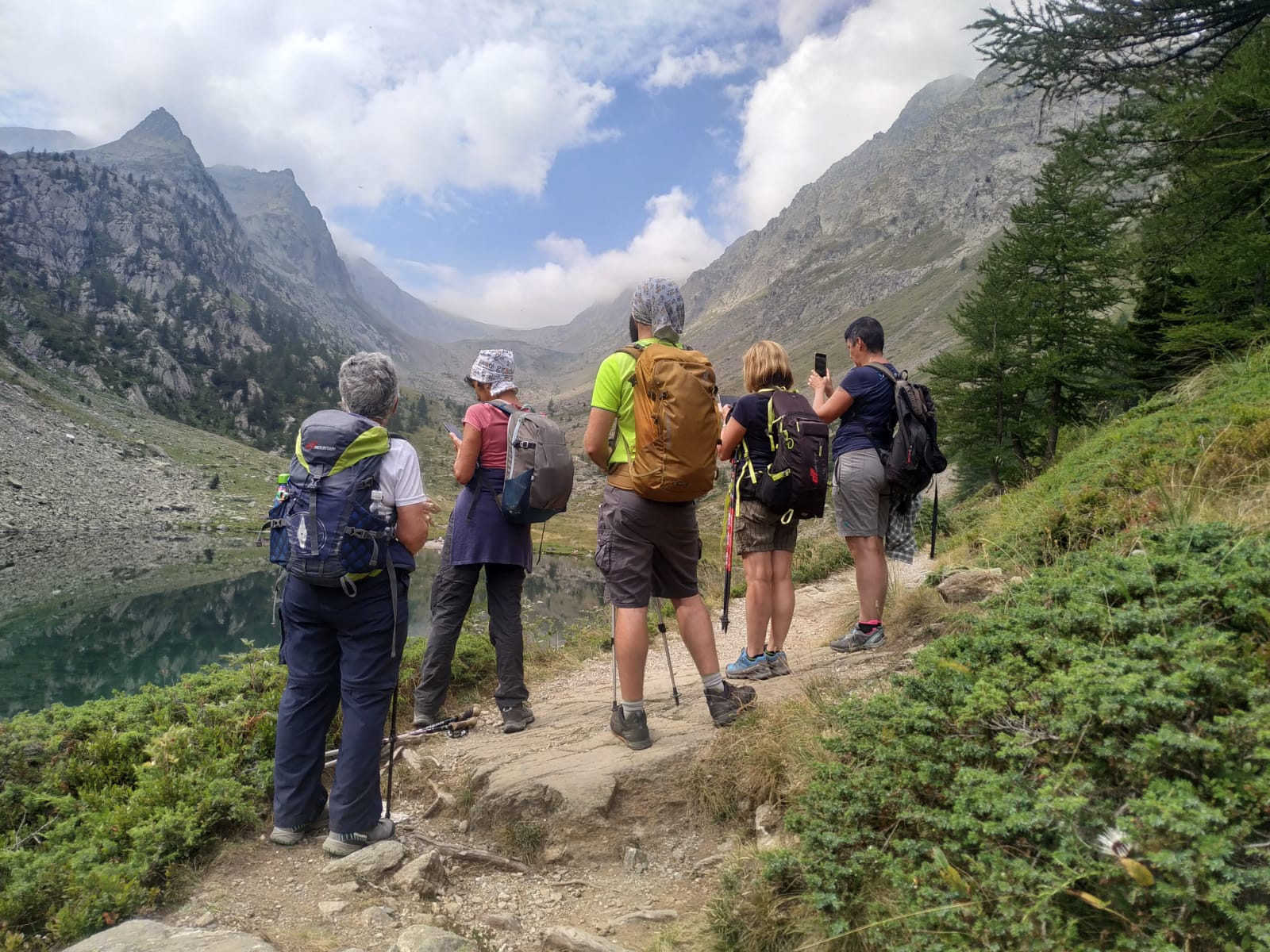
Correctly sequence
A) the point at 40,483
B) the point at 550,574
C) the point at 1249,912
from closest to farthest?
the point at 1249,912 < the point at 550,574 < the point at 40,483

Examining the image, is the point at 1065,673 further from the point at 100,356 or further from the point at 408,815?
the point at 100,356

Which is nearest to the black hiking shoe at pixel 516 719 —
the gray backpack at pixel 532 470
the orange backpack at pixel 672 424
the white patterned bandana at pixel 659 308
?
the gray backpack at pixel 532 470

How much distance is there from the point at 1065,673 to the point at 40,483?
91284mm

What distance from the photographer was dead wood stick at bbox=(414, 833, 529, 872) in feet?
10.6

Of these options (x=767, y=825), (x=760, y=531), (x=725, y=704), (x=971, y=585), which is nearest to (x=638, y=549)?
(x=725, y=704)

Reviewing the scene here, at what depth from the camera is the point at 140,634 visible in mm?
29312

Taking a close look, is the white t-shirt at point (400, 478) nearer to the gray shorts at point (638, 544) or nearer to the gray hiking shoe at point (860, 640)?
the gray shorts at point (638, 544)

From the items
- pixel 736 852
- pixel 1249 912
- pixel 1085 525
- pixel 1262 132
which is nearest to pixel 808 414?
pixel 1085 525

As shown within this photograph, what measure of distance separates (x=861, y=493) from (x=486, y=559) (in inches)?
105

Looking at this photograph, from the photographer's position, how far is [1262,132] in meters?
7.87

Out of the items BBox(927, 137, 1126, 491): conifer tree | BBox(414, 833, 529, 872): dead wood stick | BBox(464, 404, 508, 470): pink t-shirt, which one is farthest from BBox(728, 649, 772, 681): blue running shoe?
BBox(927, 137, 1126, 491): conifer tree

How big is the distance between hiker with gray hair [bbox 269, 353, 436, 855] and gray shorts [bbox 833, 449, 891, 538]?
286 centimetres

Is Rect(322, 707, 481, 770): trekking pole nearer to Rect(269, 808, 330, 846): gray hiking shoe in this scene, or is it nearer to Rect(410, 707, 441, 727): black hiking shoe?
Rect(410, 707, 441, 727): black hiking shoe

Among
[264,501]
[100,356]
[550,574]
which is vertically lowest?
[550,574]
